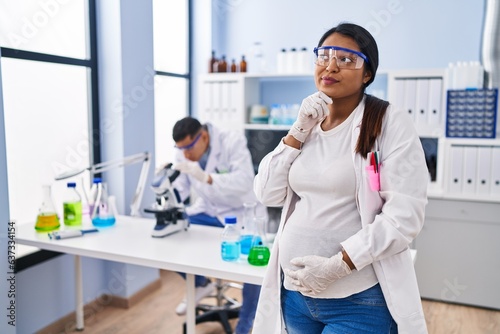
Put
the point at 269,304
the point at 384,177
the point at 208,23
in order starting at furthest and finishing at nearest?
1. the point at 208,23
2. the point at 269,304
3. the point at 384,177

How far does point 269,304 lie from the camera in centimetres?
138

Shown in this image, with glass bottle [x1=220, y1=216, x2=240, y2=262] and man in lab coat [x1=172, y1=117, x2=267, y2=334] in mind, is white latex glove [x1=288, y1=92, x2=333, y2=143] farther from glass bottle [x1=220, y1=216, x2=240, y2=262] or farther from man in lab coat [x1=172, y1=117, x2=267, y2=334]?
man in lab coat [x1=172, y1=117, x2=267, y2=334]

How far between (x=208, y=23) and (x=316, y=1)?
0.96m

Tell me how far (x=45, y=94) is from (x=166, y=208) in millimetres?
1058

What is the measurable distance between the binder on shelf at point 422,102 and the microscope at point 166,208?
1.78m

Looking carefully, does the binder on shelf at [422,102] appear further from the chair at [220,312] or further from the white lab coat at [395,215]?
the white lab coat at [395,215]

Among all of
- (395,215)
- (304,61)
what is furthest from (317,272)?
(304,61)

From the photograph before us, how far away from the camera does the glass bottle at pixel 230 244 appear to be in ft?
5.98

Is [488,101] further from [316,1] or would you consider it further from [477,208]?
[316,1]

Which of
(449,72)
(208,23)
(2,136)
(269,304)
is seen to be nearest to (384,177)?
(269,304)

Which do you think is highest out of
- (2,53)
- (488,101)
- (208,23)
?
(208,23)

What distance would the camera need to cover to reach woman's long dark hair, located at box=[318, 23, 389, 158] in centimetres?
120

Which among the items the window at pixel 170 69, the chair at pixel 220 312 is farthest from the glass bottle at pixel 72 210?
the window at pixel 170 69

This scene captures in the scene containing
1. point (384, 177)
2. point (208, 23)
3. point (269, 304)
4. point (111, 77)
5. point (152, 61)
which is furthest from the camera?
point (208, 23)
